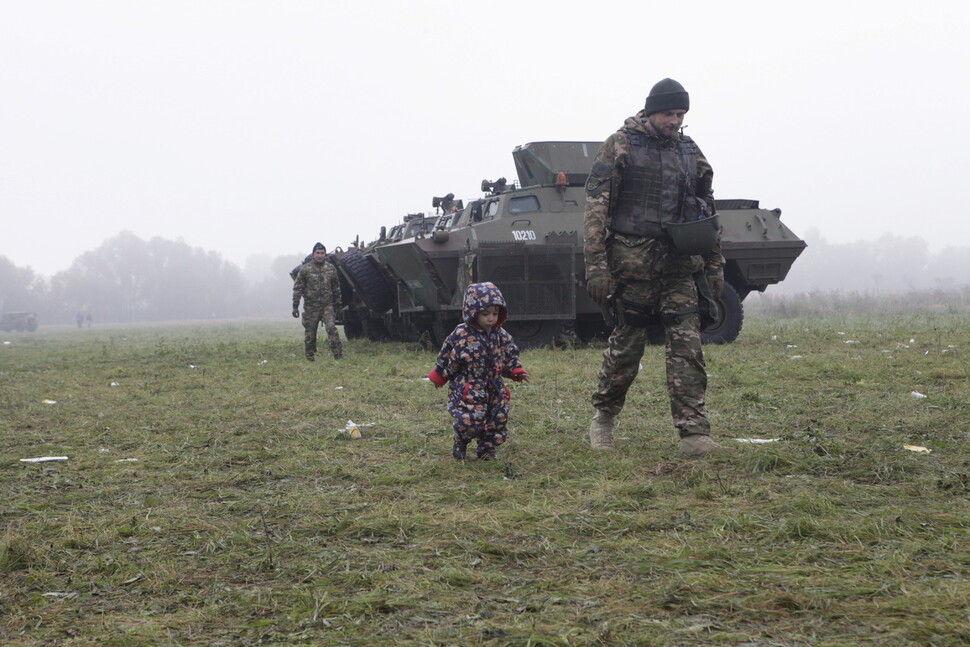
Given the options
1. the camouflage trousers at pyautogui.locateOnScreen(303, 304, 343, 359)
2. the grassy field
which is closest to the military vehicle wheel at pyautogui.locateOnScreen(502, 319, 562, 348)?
the camouflage trousers at pyautogui.locateOnScreen(303, 304, 343, 359)

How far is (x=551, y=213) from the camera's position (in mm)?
13594

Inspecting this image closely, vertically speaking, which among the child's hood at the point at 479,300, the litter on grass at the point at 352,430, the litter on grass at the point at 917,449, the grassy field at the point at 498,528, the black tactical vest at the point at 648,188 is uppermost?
the black tactical vest at the point at 648,188

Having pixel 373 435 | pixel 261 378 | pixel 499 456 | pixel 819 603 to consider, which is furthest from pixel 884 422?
pixel 261 378

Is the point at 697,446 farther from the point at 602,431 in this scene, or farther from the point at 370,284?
the point at 370,284

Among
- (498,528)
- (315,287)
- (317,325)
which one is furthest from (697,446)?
(315,287)

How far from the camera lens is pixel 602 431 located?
5910mm

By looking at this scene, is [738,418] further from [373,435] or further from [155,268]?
[155,268]

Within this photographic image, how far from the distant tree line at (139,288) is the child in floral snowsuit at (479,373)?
108 m

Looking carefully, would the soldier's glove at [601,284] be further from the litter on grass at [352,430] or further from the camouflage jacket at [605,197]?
the litter on grass at [352,430]

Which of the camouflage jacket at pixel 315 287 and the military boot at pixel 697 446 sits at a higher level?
the camouflage jacket at pixel 315 287

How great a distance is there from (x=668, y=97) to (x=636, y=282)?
0.99 metres

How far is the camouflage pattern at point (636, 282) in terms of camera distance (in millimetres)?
5609

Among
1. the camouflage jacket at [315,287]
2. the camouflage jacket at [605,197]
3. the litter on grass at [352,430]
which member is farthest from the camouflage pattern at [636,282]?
the camouflage jacket at [315,287]

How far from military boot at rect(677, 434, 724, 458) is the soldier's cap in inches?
68.3
